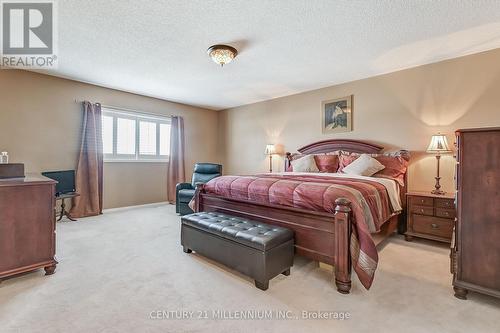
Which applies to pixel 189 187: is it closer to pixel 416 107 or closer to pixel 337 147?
pixel 337 147

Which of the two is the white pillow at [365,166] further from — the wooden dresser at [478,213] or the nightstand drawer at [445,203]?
the wooden dresser at [478,213]

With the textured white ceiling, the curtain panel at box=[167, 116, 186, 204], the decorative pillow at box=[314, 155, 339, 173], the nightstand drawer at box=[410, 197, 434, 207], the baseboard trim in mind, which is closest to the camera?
the textured white ceiling

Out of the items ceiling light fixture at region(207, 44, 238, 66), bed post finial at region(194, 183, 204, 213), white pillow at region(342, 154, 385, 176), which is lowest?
bed post finial at region(194, 183, 204, 213)

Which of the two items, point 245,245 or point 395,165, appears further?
point 395,165

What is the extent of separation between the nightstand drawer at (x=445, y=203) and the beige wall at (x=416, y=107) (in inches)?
22.2

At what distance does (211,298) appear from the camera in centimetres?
185

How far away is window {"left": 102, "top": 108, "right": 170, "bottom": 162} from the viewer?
4.82 m

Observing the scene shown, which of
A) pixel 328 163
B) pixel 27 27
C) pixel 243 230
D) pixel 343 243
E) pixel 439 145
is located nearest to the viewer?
pixel 343 243

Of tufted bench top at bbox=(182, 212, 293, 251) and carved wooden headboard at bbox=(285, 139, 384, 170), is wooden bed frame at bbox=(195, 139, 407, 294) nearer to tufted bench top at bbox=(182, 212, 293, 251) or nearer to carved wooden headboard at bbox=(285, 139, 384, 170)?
tufted bench top at bbox=(182, 212, 293, 251)

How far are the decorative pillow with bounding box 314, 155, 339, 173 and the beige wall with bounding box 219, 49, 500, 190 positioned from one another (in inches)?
20.5

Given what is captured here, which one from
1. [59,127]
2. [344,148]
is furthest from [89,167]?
[344,148]

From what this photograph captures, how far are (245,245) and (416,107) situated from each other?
10.9ft

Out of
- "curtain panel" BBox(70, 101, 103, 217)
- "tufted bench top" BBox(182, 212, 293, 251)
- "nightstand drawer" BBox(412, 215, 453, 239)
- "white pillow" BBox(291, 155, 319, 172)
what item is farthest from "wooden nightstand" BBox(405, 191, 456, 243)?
"curtain panel" BBox(70, 101, 103, 217)

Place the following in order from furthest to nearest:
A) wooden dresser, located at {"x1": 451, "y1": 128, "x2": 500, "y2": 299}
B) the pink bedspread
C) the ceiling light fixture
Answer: the ceiling light fixture
the pink bedspread
wooden dresser, located at {"x1": 451, "y1": 128, "x2": 500, "y2": 299}
